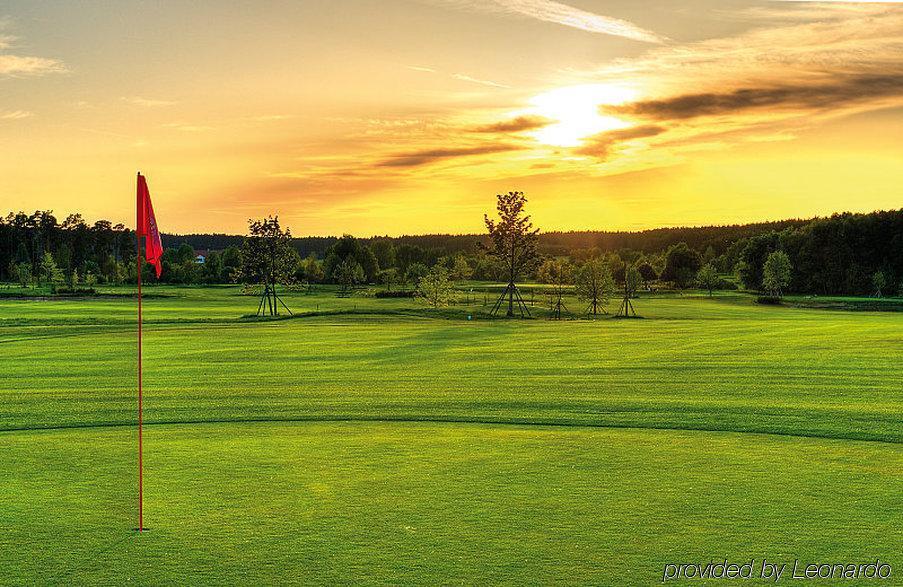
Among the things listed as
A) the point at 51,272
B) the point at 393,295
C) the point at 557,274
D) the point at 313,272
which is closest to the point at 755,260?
the point at 557,274

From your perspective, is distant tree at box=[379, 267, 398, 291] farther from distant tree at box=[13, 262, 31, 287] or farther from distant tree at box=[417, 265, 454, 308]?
distant tree at box=[13, 262, 31, 287]

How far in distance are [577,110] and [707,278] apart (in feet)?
258

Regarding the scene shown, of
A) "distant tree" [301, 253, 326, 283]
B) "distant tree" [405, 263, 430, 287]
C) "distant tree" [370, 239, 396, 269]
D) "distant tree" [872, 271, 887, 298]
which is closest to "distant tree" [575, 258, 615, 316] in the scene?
"distant tree" [405, 263, 430, 287]

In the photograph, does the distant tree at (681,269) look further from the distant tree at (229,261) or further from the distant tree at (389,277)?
the distant tree at (229,261)

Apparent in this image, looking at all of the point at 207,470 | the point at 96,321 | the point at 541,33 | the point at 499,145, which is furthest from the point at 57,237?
the point at 207,470

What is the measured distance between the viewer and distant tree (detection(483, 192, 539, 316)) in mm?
70000

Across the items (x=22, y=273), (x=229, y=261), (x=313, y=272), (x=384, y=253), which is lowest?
(x=22, y=273)

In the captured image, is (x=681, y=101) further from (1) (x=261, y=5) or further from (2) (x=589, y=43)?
(1) (x=261, y=5)

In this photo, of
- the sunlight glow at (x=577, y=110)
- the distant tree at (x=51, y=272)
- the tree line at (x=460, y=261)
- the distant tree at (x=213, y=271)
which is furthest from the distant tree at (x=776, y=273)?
the distant tree at (x=51, y=272)

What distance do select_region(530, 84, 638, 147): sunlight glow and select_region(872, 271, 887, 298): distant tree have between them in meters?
67.8

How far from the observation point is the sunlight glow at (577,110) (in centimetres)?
3449

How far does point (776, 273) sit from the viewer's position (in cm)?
9850

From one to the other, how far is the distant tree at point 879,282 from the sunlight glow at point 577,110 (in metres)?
67.8

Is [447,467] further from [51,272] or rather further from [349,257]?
[51,272]
